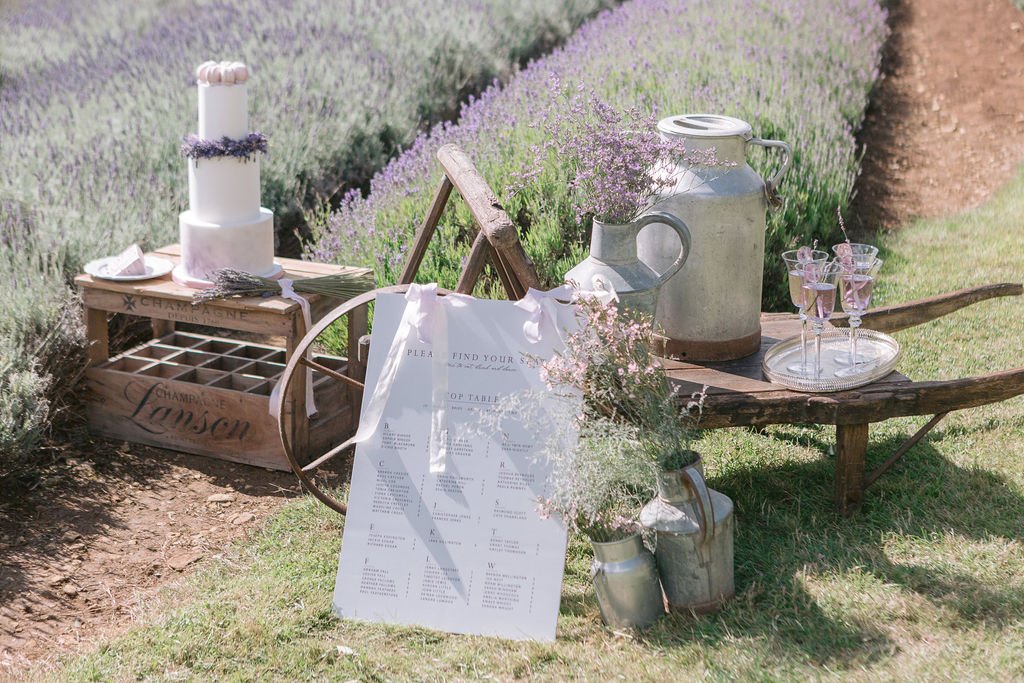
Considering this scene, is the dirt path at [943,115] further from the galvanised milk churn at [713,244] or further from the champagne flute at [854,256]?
the champagne flute at [854,256]

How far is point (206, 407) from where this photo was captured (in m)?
3.88

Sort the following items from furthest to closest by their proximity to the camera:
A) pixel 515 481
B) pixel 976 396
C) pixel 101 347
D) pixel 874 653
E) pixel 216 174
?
pixel 101 347, pixel 216 174, pixel 976 396, pixel 515 481, pixel 874 653

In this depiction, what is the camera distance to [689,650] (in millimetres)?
2600

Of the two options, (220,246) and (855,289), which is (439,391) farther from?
(220,246)

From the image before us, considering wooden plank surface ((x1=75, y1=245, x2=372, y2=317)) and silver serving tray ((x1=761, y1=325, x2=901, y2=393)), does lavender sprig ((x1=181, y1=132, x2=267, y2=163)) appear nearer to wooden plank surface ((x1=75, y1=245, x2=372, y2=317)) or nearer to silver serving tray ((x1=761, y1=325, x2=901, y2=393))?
wooden plank surface ((x1=75, y1=245, x2=372, y2=317))

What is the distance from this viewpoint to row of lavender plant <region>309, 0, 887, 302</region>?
4691mm

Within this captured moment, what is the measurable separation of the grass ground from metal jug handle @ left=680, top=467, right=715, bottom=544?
241 mm

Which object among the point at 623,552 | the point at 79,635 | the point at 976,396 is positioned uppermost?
the point at 976,396

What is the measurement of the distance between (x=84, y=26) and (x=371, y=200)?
496cm

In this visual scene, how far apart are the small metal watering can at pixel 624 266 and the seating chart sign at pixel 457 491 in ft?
0.48

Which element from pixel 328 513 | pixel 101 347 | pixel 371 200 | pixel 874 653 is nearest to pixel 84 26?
pixel 371 200

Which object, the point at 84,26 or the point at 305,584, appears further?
the point at 84,26

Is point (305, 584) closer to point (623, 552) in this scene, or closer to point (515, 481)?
point (515, 481)

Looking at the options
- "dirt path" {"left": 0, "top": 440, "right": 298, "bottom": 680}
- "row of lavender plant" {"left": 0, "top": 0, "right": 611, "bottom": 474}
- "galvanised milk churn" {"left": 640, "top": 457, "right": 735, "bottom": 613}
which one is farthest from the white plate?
"galvanised milk churn" {"left": 640, "top": 457, "right": 735, "bottom": 613}
